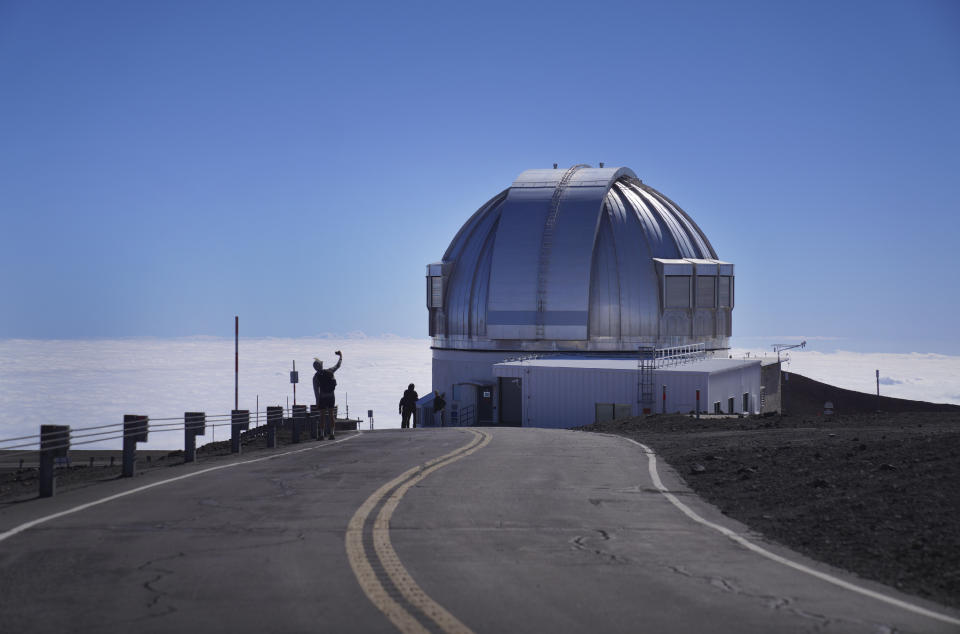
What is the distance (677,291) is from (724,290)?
4232 millimetres

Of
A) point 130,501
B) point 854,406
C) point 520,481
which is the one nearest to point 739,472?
point 520,481

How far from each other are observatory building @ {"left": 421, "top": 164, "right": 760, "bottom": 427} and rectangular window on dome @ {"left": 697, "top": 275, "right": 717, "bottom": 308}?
0.23 ft

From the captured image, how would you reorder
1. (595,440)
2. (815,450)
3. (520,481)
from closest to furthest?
(520,481), (815,450), (595,440)

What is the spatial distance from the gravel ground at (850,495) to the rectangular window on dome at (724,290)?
28082 mm

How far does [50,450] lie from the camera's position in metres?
13.2

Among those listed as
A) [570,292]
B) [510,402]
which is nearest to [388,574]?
[510,402]

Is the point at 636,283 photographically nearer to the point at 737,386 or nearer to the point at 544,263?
the point at 544,263

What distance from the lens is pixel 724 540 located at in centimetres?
948

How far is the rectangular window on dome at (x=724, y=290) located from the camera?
48188mm

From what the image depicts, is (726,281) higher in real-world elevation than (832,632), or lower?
higher

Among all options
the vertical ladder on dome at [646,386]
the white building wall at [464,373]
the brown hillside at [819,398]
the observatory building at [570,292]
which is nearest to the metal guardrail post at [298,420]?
the vertical ladder on dome at [646,386]

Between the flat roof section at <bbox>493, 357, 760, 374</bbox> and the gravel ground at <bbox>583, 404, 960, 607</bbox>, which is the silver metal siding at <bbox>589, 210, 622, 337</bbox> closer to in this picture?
the flat roof section at <bbox>493, 357, 760, 374</bbox>

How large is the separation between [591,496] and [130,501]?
252 inches

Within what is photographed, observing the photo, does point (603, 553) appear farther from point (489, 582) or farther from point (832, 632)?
point (832, 632)
